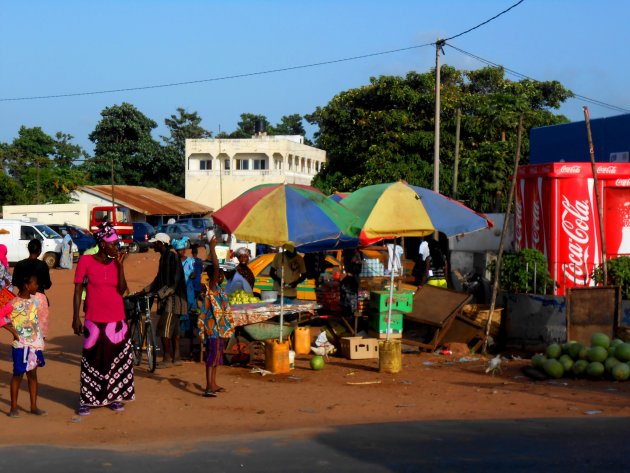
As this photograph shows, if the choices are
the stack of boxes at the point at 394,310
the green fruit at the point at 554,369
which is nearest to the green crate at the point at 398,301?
the stack of boxes at the point at 394,310

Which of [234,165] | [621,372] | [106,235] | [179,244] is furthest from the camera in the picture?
[234,165]

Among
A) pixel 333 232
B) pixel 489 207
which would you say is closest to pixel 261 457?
pixel 333 232

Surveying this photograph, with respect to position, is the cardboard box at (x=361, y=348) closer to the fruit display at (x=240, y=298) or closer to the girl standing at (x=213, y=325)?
the fruit display at (x=240, y=298)

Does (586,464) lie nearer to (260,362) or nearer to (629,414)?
(629,414)

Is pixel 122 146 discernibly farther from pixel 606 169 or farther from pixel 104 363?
pixel 104 363

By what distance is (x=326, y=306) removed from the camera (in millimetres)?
14109

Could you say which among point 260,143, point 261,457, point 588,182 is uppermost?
Answer: point 260,143

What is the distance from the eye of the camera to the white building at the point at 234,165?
205 ft

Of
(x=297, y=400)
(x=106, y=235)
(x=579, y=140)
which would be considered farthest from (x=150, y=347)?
(x=579, y=140)

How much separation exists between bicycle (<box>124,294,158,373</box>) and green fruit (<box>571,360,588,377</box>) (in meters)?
5.19

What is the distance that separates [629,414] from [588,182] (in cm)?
634

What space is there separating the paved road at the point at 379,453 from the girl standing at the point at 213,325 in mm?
2296

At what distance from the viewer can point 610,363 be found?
1077cm

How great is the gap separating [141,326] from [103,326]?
334 cm
